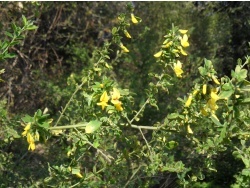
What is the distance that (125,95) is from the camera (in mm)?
1288

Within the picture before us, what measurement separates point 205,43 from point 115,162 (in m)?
4.91

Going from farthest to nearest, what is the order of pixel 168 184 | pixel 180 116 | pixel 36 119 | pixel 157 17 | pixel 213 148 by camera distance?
pixel 157 17 < pixel 168 184 < pixel 213 148 < pixel 180 116 < pixel 36 119

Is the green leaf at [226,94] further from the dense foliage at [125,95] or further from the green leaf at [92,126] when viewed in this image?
the green leaf at [92,126]

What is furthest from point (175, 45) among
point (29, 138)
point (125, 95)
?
point (29, 138)

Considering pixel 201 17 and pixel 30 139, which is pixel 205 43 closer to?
pixel 201 17

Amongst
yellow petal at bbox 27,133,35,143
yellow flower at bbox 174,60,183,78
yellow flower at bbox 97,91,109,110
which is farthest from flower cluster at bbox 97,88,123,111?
yellow flower at bbox 174,60,183,78

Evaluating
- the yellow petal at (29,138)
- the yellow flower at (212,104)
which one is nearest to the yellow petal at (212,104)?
the yellow flower at (212,104)

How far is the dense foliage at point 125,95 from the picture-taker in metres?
1.38

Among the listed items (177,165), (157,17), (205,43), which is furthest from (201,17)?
(177,165)

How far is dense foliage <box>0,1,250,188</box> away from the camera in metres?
1.38

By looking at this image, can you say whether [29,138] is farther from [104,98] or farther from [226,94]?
[226,94]

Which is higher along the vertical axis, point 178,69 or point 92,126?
point 178,69

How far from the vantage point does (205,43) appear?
654 centimetres

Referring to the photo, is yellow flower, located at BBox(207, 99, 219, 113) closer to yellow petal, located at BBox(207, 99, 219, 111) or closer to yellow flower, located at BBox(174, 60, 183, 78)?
yellow petal, located at BBox(207, 99, 219, 111)
